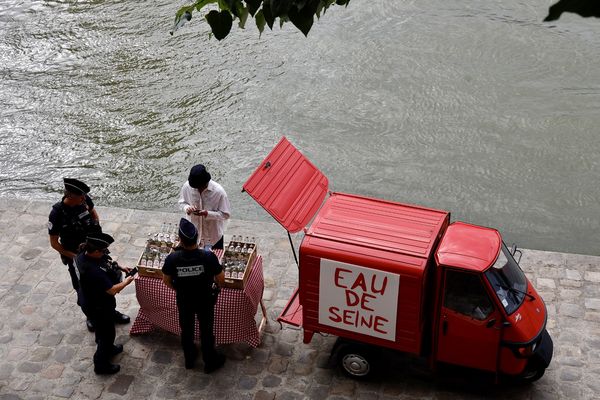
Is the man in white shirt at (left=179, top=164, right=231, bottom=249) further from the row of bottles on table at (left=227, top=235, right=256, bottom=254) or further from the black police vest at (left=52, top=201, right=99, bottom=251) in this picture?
the black police vest at (left=52, top=201, right=99, bottom=251)

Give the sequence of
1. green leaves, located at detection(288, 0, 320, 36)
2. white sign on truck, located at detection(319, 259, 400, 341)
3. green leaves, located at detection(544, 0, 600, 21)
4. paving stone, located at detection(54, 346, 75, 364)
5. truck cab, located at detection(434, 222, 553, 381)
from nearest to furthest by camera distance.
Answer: green leaves, located at detection(544, 0, 600, 21), green leaves, located at detection(288, 0, 320, 36), truck cab, located at detection(434, 222, 553, 381), white sign on truck, located at detection(319, 259, 400, 341), paving stone, located at detection(54, 346, 75, 364)

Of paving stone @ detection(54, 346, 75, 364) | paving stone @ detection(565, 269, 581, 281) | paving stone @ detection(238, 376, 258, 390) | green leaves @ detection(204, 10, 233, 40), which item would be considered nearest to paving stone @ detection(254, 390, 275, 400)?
paving stone @ detection(238, 376, 258, 390)

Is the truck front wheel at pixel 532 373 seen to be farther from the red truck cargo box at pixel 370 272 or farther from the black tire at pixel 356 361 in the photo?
the black tire at pixel 356 361

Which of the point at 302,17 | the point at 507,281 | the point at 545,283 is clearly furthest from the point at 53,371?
the point at 545,283

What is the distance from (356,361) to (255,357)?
121 centimetres

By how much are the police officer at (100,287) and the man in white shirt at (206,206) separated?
101 centimetres

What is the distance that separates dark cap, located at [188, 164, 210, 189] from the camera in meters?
7.72

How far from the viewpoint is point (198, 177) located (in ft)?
25.4

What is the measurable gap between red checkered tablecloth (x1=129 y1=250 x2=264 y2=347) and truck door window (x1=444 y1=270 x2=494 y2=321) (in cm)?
215

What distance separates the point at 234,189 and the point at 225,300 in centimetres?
399

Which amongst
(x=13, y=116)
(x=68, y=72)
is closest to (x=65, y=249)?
(x=13, y=116)

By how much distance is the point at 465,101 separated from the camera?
44.3 ft

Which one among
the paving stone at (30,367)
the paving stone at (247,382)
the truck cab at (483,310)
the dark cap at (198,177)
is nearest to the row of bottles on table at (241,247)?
the dark cap at (198,177)

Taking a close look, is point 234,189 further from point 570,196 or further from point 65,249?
point 570,196
